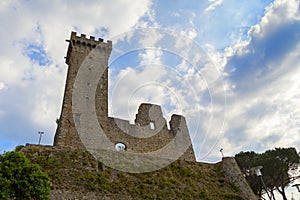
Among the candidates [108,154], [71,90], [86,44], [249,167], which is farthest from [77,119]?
[249,167]

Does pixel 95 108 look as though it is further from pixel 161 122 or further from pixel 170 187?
pixel 170 187

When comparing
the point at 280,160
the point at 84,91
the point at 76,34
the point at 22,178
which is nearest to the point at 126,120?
the point at 84,91

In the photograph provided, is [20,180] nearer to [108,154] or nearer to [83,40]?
[108,154]

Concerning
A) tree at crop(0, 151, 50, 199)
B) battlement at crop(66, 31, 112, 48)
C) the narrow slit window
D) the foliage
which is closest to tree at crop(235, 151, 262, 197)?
the foliage

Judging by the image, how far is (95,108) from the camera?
97.5 ft

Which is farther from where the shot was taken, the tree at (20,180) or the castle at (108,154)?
the castle at (108,154)

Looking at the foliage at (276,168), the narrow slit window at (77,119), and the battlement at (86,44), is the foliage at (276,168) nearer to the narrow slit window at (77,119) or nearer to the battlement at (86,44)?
the narrow slit window at (77,119)

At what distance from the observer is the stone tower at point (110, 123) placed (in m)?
27.4

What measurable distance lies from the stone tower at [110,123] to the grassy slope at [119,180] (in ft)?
25.0

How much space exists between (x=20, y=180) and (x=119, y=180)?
7.56 meters

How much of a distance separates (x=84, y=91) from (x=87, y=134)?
5.19 m

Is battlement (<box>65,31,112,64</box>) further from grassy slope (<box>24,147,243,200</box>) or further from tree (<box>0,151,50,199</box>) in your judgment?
tree (<box>0,151,50,199</box>)

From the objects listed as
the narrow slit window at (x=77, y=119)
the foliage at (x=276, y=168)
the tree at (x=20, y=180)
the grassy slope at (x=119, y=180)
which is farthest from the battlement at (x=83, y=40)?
the foliage at (x=276, y=168)

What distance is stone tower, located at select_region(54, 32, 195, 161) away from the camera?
27422mm
